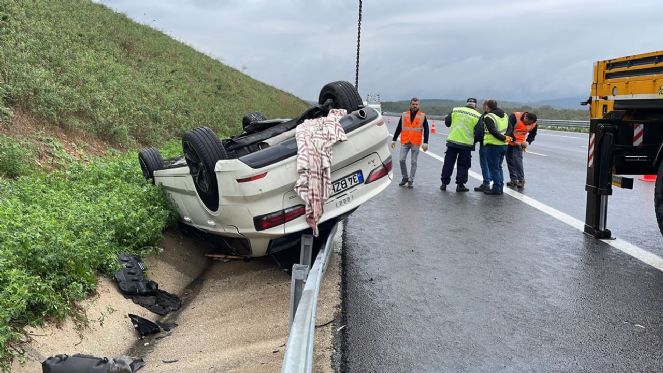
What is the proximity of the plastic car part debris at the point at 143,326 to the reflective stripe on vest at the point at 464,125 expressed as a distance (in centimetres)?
759

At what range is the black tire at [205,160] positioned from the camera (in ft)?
16.7

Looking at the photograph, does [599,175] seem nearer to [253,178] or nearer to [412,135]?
[253,178]

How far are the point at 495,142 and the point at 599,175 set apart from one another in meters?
3.98

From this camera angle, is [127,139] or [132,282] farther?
[127,139]

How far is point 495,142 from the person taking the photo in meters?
10.6

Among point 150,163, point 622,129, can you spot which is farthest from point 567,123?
point 150,163

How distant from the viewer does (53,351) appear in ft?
12.3

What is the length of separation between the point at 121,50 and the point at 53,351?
688 inches

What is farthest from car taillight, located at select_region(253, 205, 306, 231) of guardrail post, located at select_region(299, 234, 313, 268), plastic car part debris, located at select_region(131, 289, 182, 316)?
plastic car part debris, located at select_region(131, 289, 182, 316)

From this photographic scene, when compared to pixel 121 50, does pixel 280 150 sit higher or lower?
lower

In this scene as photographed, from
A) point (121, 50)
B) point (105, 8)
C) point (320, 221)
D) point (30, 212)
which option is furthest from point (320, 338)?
point (105, 8)

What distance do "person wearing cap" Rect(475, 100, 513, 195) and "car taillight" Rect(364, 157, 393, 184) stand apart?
517 centimetres

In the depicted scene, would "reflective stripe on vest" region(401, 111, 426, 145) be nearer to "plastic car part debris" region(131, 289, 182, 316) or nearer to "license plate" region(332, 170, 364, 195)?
"license plate" region(332, 170, 364, 195)

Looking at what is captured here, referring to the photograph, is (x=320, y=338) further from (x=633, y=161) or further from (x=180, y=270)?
(x=633, y=161)
